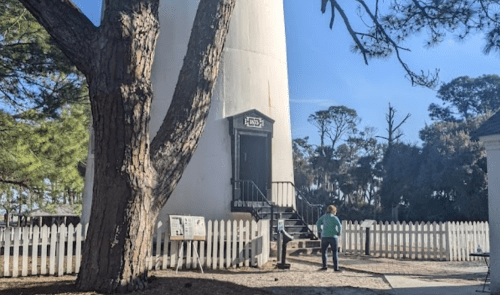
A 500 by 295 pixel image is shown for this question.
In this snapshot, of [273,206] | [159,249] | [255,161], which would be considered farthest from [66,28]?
[255,161]

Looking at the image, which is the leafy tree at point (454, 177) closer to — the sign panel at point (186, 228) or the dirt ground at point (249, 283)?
the dirt ground at point (249, 283)

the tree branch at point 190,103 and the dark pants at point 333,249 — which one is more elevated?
the tree branch at point 190,103

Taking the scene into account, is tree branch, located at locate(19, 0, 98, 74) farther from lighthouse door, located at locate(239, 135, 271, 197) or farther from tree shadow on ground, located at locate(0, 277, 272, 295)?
lighthouse door, located at locate(239, 135, 271, 197)

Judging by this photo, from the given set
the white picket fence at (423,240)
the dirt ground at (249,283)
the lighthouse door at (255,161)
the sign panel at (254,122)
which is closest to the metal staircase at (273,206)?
the lighthouse door at (255,161)

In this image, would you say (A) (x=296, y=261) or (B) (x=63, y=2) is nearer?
(B) (x=63, y=2)

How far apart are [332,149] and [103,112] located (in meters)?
55.0

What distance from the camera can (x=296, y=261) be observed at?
14969 mm

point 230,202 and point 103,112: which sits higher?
point 103,112

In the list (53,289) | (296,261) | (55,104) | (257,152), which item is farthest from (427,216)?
(53,289)

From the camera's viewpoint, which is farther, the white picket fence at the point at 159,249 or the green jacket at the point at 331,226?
the green jacket at the point at 331,226

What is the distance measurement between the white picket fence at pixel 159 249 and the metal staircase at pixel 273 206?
103 inches

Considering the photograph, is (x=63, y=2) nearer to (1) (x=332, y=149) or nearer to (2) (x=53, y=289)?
(2) (x=53, y=289)

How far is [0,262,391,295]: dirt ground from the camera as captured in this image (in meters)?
8.11

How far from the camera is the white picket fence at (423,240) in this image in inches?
688
